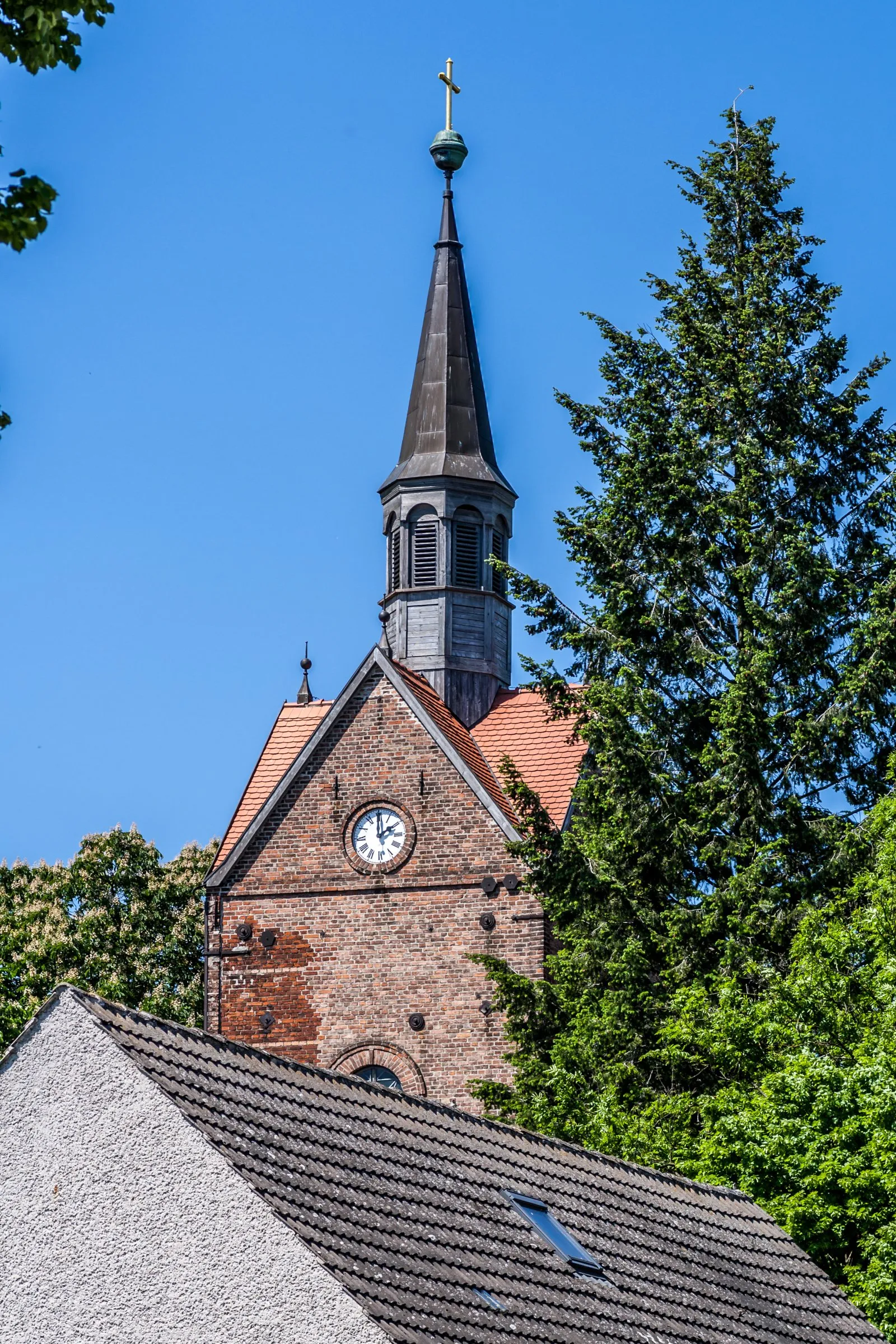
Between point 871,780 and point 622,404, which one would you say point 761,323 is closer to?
point 622,404

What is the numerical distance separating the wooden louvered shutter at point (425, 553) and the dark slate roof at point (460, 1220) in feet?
70.5

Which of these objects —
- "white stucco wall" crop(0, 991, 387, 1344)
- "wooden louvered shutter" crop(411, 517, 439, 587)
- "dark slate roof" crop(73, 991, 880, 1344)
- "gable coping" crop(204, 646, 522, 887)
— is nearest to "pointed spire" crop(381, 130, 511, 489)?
"wooden louvered shutter" crop(411, 517, 439, 587)

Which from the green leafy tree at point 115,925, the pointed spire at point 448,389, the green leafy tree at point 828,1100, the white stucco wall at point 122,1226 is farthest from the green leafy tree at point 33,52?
the green leafy tree at point 115,925

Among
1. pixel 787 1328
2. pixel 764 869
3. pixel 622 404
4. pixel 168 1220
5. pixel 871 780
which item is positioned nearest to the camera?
pixel 168 1220

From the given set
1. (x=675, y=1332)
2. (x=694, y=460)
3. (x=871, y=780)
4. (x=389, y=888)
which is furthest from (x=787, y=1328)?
(x=389, y=888)

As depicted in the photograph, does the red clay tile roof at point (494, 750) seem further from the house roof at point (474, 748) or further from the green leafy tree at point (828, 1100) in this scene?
the green leafy tree at point (828, 1100)

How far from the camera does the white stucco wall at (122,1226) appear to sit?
10.8 metres

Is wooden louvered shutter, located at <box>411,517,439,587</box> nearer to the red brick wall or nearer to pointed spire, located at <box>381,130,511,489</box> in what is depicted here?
pointed spire, located at <box>381,130,511,489</box>

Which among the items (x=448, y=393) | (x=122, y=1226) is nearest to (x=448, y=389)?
(x=448, y=393)

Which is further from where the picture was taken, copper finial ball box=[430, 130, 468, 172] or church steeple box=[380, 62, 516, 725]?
copper finial ball box=[430, 130, 468, 172]

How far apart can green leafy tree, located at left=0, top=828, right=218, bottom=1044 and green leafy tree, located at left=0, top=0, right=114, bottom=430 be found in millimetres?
30117

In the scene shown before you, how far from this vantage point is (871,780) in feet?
81.8

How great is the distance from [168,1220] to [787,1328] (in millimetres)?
4332

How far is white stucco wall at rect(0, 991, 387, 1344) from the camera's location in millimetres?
10844
